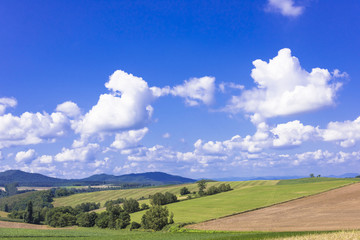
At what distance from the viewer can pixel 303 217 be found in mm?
65750

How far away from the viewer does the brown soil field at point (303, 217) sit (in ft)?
182

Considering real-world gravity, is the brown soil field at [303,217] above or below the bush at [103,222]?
above

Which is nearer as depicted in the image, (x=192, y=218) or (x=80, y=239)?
(x=80, y=239)

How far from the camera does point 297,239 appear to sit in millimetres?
28203

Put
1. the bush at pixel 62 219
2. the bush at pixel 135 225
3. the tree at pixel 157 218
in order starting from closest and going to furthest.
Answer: the tree at pixel 157 218 < the bush at pixel 135 225 < the bush at pixel 62 219

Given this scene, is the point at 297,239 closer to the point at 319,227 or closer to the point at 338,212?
the point at 319,227

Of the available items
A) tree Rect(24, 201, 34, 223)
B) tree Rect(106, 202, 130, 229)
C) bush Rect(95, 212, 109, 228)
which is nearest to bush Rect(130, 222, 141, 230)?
tree Rect(106, 202, 130, 229)

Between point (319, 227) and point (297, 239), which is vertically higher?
point (297, 239)

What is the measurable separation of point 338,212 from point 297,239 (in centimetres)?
4619

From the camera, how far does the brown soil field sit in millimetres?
55625

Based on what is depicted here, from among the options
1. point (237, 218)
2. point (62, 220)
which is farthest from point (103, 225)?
point (237, 218)

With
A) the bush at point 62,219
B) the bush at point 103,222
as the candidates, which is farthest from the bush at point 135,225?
the bush at point 62,219

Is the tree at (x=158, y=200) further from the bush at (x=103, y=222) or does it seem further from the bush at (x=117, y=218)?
the bush at (x=117, y=218)

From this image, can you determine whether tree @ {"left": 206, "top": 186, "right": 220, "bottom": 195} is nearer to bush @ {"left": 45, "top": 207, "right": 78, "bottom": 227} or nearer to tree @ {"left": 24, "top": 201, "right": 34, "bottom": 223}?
bush @ {"left": 45, "top": 207, "right": 78, "bottom": 227}
